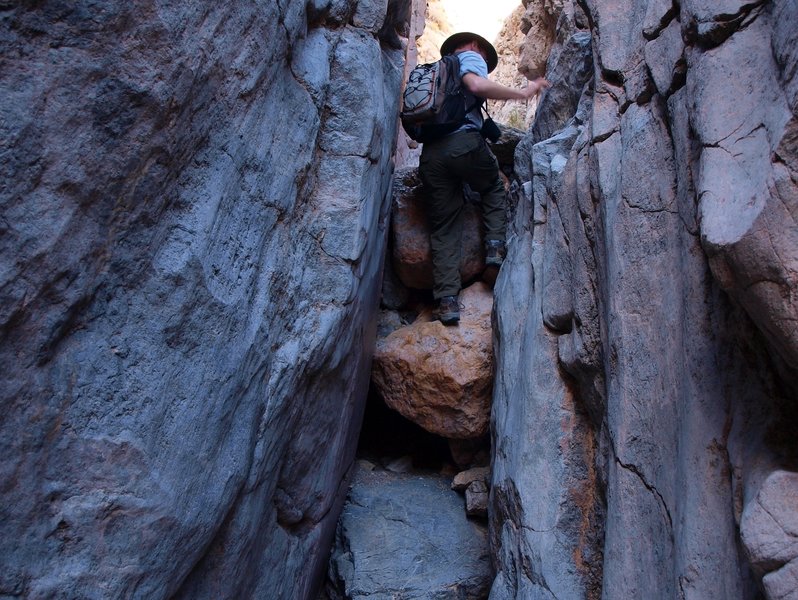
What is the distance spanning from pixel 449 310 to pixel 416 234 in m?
0.81

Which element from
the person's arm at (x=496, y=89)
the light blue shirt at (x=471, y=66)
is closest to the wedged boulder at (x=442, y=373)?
the light blue shirt at (x=471, y=66)

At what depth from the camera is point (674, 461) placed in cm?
263

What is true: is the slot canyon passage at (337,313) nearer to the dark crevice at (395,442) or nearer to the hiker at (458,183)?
the hiker at (458,183)

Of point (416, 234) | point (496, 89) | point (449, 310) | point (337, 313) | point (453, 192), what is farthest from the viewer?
point (416, 234)

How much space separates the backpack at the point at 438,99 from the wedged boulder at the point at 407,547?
9.75 ft

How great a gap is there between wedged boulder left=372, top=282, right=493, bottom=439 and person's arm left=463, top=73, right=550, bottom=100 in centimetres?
171

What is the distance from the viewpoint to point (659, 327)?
2854 mm

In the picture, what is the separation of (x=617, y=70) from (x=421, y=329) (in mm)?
2532

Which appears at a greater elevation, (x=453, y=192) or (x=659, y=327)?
(x=453, y=192)

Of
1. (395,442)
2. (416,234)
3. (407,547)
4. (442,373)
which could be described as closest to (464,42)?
(416,234)

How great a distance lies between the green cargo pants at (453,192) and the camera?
5164mm

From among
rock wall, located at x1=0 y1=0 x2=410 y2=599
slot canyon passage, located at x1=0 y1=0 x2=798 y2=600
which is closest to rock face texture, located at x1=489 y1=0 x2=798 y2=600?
slot canyon passage, located at x1=0 y1=0 x2=798 y2=600

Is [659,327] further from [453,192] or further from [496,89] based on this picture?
[453,192]

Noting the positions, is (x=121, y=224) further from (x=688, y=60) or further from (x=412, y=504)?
(x=412, y=504)
